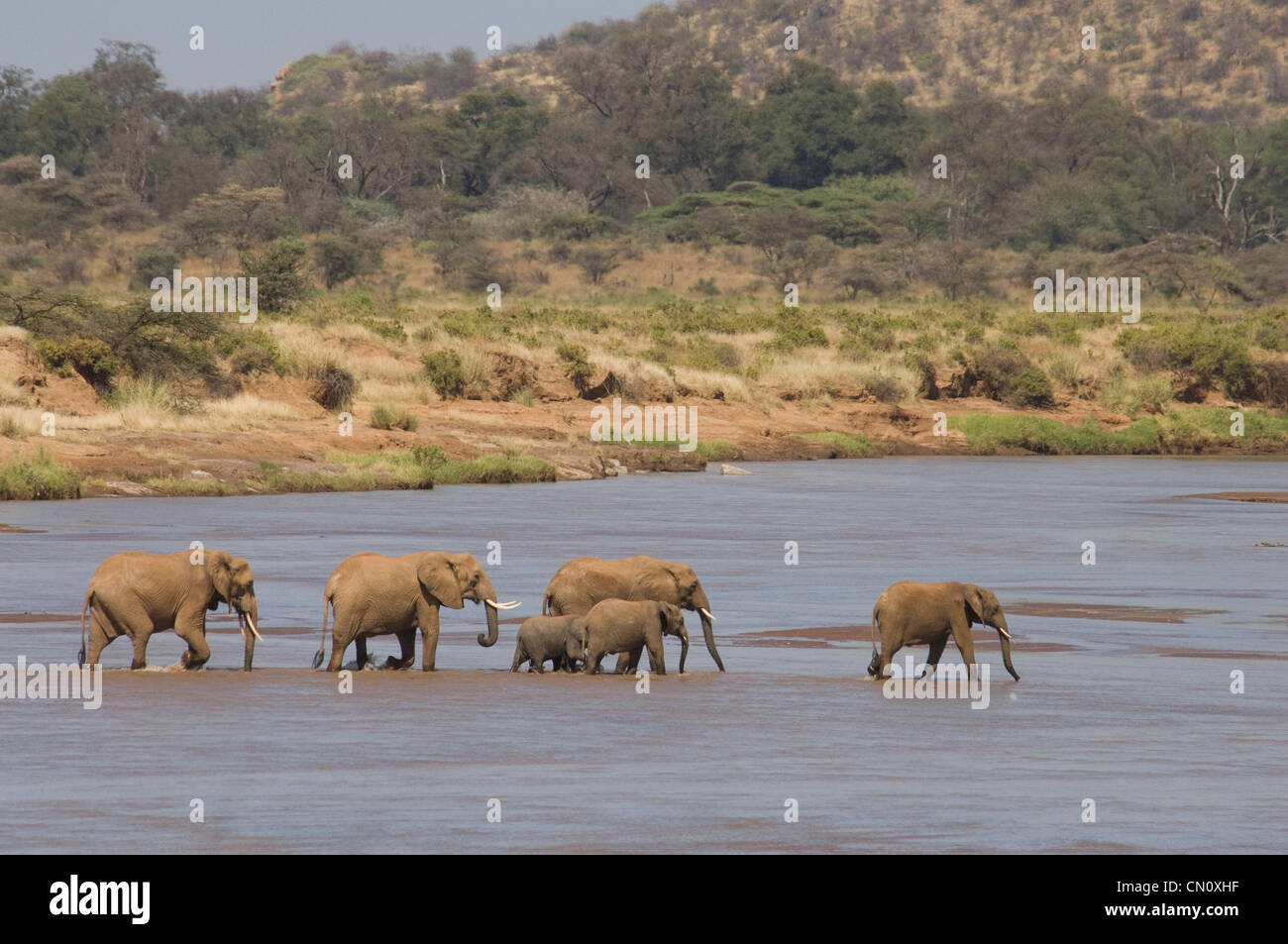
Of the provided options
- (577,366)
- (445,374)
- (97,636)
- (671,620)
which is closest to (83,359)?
(445,374)

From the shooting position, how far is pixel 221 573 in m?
14.5

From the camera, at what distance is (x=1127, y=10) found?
494 ft

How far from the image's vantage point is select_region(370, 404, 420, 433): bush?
39156mm

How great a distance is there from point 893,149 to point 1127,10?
1992 inches

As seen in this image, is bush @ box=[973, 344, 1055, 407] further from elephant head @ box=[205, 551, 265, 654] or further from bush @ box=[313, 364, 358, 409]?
elephant head @ box=[205, 551, 265, 654]

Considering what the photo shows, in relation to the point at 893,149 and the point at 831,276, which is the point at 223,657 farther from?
the point at 893,149

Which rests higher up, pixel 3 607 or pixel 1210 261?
pixel 1210 261

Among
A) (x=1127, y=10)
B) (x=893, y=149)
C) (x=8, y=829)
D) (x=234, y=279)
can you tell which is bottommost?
(x=8, y=829)

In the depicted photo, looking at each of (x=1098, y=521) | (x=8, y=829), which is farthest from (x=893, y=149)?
(x=8, y=829)

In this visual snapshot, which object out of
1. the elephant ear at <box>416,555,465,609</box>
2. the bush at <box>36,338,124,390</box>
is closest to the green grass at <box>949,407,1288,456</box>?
the bush at <box>36,338,124,390</box>

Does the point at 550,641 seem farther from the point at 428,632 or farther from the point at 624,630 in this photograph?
the point at 428,632

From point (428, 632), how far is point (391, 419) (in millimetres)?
24640

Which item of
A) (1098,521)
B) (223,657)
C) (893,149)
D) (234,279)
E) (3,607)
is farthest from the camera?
(893,149)

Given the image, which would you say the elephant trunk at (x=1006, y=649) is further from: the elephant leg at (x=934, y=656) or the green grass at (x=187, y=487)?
the green grass at (x=187, y=487)
